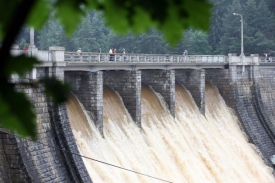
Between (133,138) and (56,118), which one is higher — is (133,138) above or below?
below


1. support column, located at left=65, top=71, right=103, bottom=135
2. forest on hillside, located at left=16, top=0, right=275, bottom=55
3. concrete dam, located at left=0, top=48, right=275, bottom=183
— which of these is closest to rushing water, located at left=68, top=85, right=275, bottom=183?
concrete dam, located at left=0, top=48, right=275, bottom=183

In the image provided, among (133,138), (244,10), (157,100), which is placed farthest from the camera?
(244,10)

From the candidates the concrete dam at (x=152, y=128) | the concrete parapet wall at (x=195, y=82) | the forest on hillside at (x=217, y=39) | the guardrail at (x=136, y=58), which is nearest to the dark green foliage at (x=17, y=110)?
the concrete dam at (x=152, y=128)

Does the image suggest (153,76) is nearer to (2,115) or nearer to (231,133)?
(231,133)

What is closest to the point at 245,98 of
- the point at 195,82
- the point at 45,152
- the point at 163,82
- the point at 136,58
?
the point at 195,82

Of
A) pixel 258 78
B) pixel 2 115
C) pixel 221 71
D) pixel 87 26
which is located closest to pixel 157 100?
pixel 221 71

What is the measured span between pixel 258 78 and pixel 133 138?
1595 centimetres

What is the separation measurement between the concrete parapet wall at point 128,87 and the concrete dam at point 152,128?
49 mm

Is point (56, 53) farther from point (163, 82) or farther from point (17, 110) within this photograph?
point (17, 110)

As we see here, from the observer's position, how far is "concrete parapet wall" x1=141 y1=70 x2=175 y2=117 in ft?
93.2

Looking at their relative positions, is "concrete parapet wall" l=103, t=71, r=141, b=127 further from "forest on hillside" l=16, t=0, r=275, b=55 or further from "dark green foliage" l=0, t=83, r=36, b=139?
"forest on hillside" l=16, t=0, r=275, b=55

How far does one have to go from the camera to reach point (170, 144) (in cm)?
2570

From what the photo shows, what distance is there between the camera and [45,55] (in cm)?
1812

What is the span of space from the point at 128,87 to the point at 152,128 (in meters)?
2.47
